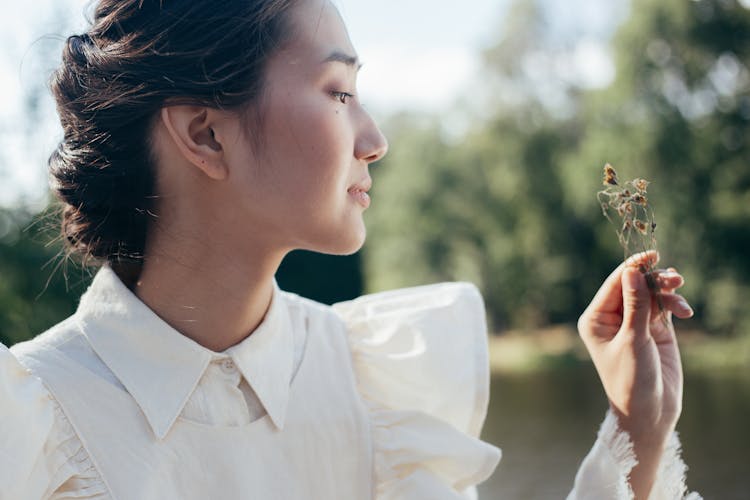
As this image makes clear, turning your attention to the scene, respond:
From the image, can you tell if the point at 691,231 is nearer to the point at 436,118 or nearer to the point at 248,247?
the point at 436,118

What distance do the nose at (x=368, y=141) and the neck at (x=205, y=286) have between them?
0.19m

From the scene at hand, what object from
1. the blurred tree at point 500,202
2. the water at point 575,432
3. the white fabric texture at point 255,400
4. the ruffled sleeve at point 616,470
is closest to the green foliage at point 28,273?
the water at point 575,432

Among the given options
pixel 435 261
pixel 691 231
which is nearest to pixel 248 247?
pixel 691 231

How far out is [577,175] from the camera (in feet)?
49.2

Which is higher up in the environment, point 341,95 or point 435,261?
point 435,261

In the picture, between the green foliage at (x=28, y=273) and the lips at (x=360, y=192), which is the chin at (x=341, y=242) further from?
the green foliage at (x=28, y=273)

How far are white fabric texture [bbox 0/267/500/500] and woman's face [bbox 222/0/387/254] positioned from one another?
183mm

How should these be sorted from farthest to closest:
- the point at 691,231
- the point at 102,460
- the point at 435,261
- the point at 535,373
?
the point at 435,261 < the point at 535,373 < the point at 691,231 < the point at 102,460

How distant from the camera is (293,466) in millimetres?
1207

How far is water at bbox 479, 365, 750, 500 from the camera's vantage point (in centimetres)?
697

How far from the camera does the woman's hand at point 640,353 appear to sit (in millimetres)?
1136

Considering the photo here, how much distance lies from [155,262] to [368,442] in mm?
419

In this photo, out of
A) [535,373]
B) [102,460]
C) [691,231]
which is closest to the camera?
[102,460]

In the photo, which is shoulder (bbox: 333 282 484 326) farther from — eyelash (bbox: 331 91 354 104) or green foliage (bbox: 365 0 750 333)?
green foliage (bbox: 365 0 750 333)
